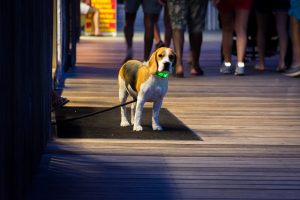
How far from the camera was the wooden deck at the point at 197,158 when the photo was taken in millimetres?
4500

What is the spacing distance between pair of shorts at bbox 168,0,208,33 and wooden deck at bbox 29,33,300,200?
1671 mm

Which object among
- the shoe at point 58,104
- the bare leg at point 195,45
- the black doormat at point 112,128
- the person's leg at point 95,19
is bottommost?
the person's leg at point 95,19

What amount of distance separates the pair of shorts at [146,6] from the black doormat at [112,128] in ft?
13.2

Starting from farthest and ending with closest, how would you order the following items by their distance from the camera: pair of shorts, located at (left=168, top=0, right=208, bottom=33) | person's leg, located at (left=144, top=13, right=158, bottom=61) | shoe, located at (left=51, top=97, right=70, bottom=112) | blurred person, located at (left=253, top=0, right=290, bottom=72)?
→ 1. blurred person, located at (left=253, top=0, right=290, bottom=72)
2. person's leg, located at (left=144, top=13, right=158, bottom=61)
3. pair of shorts, located at (left=168, top=0, right=208, bottom=33)
4. shoe, located at (left=51, top=97, right=70, bottom=112)

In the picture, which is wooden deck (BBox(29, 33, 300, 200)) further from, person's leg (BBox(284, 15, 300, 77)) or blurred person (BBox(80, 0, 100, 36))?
blurred person (BBox(80, 0, 100, 36))

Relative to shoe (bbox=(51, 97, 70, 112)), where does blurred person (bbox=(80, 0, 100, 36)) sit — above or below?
below

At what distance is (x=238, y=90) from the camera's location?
955 centimetres

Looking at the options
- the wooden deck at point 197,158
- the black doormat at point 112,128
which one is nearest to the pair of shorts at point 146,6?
the wooden deck at point 197,158

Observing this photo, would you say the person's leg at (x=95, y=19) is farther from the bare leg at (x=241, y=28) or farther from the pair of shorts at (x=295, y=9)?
the pair of shorts at (x=295, y=9)

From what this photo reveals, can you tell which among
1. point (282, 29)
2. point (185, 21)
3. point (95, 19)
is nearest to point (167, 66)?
point (185, 21)

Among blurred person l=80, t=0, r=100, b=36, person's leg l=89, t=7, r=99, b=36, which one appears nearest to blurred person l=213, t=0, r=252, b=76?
blurred person l=80, t=0, r=100, b=36

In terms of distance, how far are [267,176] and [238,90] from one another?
469cm

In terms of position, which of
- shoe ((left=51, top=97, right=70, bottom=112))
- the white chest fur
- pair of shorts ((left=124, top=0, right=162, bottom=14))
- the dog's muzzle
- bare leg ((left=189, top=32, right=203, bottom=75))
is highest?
pair of shorts ((left=124, top=0, right=162, bottom=14))

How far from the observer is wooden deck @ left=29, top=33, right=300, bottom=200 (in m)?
4.50
